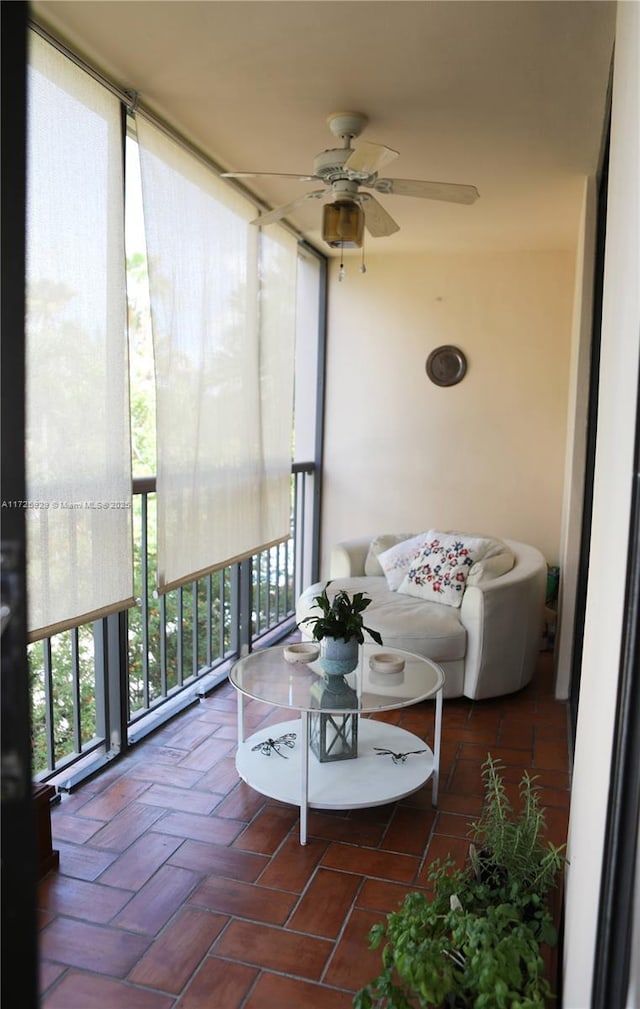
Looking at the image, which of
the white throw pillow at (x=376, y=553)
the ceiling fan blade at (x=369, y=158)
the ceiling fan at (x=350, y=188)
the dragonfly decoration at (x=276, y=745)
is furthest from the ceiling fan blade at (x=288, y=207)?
the white throw pillow at (x=376, y=553)

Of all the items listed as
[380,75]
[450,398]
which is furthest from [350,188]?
[450,398]

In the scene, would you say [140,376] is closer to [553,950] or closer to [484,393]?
[484,393]

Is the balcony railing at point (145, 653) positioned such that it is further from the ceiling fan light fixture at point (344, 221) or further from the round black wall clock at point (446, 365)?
the ceiling fan light fixture at point (344, 221)

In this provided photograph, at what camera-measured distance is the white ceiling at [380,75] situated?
6.84ft

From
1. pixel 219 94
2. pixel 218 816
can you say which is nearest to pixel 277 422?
pixel 219 94

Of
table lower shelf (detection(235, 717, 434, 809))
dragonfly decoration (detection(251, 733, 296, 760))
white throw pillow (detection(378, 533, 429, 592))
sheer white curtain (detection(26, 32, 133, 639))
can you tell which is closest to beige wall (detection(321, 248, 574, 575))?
white throw pillow (detection(378, 533, 429, 592))

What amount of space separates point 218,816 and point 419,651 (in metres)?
1.28

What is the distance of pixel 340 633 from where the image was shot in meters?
2.54

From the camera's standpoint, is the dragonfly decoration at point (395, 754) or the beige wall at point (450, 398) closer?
the dragonfly decoration at point (395, 754)

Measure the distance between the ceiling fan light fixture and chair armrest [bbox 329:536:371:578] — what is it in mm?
2071

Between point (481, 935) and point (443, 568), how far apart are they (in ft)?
8.09

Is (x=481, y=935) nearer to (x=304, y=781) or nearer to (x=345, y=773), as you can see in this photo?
(x=304, y=781)

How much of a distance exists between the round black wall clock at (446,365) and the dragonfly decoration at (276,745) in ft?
9.46

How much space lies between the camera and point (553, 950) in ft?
6.19
